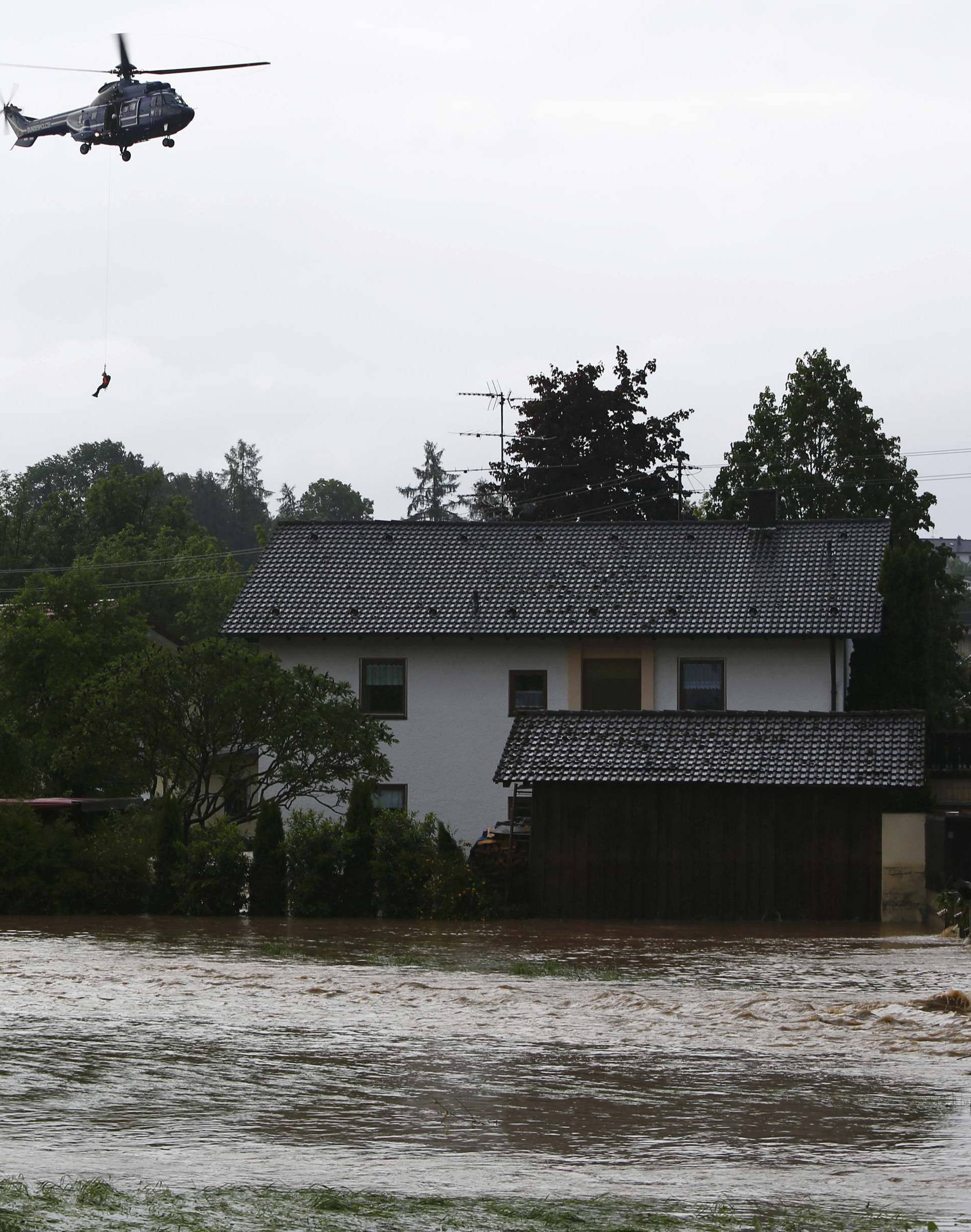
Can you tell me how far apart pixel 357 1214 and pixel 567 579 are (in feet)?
110

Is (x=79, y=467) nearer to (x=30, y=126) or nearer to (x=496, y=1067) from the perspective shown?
(x=30, y=126)

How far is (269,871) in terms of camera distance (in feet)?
98.9

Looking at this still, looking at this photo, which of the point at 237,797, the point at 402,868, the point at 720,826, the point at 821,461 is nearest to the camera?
the point at 402,868

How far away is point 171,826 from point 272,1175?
2068 centimetres

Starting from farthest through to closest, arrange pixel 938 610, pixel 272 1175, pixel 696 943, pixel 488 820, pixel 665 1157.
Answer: pixel 938 610 → pixel 488 820 → pixel 696 943 → pixel 665 1157 → pixel 272 1175

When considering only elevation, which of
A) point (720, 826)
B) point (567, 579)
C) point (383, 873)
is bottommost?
point (383, 873)

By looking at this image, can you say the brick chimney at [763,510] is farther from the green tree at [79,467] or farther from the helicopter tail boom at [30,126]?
the green tree at [79,467]

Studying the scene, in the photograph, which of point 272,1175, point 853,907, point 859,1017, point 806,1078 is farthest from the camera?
point 853,907

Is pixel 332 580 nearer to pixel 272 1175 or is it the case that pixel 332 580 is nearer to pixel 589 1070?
pixel 589 1070

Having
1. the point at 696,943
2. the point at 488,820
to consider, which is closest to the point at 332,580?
the point at 488,820

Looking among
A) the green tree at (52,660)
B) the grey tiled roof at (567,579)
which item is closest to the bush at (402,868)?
the green tree at (52,660)

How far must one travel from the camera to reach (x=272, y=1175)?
33.1 ft

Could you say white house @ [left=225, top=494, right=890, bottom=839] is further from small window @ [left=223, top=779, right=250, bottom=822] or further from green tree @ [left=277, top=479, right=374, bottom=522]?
green tree @ [left=277, top=479, right=374, bottom=522]

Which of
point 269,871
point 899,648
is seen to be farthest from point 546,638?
point 269,871
